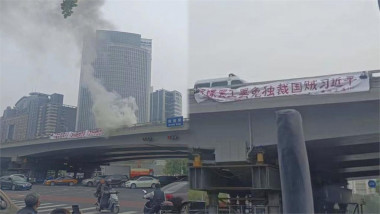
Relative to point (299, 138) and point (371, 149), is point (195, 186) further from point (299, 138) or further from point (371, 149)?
point (299, 138)

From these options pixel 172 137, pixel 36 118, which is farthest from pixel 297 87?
pixel 36 118

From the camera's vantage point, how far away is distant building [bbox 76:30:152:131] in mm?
20031

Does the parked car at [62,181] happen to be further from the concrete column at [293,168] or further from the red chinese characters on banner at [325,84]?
the concrete column at [293,168]

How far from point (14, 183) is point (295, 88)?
14.3 metres

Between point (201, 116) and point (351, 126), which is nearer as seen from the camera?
point (351, 126)

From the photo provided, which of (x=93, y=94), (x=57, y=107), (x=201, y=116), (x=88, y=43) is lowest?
(x=201, y=116)

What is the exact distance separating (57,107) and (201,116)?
345 inches

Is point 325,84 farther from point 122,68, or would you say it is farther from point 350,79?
point 122,68

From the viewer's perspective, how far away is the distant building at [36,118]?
1755cm

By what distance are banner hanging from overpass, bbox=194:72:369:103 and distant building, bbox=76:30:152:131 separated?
6.41 meters

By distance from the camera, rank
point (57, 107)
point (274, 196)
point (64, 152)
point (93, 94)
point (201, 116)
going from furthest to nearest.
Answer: point (64, 152)
point (93, 94)
point (57, 107)
point (201, 116)
point (274, 196)

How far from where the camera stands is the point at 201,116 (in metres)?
14.9

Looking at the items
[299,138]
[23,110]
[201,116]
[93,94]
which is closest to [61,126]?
[93,94]

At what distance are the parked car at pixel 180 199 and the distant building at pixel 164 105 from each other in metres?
6.66
